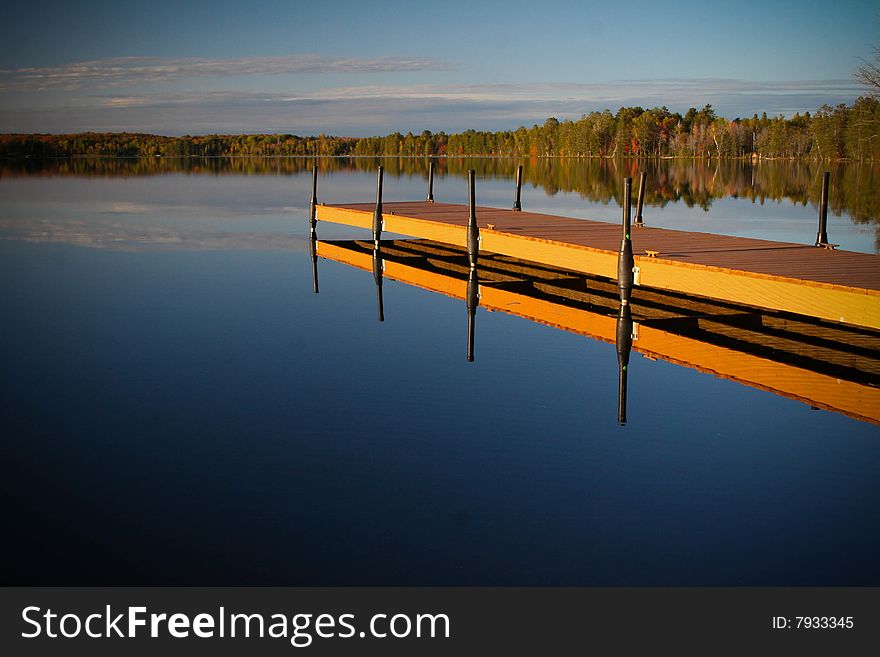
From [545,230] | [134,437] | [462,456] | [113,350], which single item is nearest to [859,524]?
[462,456]

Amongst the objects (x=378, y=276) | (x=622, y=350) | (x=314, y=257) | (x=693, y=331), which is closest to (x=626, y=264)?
(x=693, y=331)

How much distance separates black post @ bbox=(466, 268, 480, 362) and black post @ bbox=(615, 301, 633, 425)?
1636mm

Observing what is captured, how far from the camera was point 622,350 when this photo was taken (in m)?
10.5

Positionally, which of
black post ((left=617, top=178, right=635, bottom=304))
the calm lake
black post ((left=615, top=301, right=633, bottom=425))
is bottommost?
the calm lake

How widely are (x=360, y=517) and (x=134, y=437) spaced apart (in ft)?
8.28

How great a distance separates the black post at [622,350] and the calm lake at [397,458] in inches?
4.4

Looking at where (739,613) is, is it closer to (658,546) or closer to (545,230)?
(658,546)

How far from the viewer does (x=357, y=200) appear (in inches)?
1329

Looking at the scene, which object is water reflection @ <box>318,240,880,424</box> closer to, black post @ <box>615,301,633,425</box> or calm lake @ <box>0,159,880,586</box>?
black post @ <box>615,301,633,425</box>

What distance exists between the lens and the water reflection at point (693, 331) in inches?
348

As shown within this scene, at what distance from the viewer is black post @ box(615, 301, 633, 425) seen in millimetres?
8492

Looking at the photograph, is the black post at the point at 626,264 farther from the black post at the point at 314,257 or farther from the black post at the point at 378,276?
the black post at the point at 314,257

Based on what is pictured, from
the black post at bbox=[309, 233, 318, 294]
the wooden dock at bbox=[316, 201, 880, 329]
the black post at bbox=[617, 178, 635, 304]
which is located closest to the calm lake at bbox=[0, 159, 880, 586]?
the wooden dock at bbox=[316, 201, 880, 329]

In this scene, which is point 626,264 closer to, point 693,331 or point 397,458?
point 693,331
